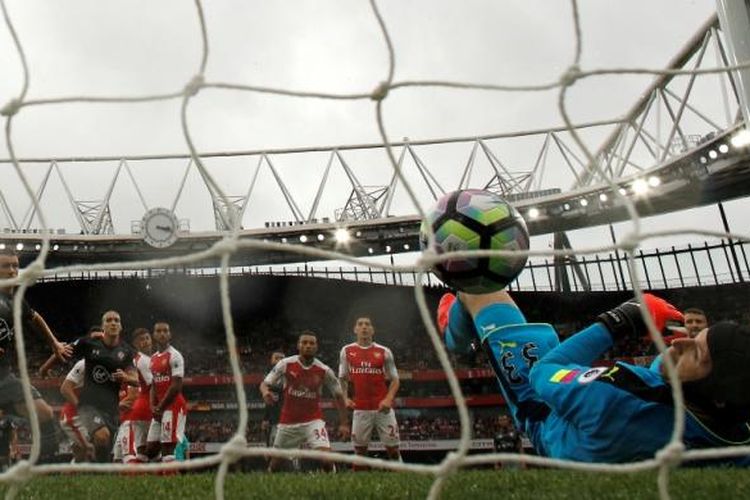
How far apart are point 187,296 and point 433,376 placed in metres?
8.82

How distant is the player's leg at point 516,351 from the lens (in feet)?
10.5

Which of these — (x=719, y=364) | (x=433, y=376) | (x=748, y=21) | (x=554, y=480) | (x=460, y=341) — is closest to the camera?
(x=719, y=364)

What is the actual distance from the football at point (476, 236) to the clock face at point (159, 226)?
16482mm

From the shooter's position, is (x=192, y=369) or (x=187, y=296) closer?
(x=192, y=369)

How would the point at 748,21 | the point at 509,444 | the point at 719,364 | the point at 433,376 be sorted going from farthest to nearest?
the point at 433,376
the point at 509,444
the point at 748,21
the point at 719,364

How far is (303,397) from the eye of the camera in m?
6.58

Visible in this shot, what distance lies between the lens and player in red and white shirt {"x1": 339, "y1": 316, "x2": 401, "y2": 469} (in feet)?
23.7

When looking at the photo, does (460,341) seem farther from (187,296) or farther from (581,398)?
(187,296)

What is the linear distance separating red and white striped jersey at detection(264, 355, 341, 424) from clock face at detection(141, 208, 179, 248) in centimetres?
1329

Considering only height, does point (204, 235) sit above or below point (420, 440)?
above

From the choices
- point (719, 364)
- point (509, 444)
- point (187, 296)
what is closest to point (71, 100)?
point (719, 364)

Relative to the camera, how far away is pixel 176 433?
6312mm

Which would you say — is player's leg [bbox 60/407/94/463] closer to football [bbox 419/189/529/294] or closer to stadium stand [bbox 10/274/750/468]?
football [bbox 419/189/529/294]

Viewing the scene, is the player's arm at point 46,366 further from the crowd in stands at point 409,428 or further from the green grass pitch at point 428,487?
the crowd in stands at point 409,428
